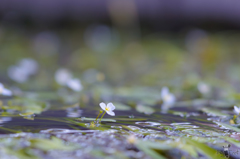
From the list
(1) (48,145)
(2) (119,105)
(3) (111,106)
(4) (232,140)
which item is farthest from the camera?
(2) (119,105)

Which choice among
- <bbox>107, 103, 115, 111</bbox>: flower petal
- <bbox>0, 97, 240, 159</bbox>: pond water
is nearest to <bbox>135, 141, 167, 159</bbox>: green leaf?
<bbox>0, 97, 240, 159</bbox>: pond water

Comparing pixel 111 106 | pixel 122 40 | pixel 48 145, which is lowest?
pixel 48 145

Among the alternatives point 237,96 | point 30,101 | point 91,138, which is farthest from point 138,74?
point 91,138

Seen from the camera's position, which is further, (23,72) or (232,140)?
(23,72)

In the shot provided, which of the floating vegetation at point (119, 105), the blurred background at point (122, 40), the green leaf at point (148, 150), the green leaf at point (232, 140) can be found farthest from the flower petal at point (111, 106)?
the blurred background at point (122, 40)

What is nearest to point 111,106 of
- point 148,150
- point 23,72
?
point 148,150

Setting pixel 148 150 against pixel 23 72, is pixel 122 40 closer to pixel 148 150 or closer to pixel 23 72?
pixel 23 72

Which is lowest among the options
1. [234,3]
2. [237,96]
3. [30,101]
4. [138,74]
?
[30,101]

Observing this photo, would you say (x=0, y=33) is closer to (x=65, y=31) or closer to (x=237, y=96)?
(x=65, y=31)
